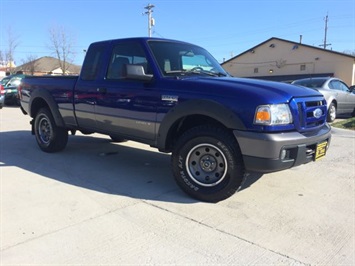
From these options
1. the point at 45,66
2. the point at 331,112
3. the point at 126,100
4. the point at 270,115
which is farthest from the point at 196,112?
the point at 45,66

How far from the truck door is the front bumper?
51.1 inches

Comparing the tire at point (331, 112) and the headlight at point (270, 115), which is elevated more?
the headlight at point (270, 115)

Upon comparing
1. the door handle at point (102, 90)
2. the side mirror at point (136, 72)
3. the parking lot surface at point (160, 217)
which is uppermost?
the side mirror at point (136, 72)

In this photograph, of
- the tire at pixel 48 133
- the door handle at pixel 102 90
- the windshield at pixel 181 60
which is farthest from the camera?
the tire at pixel 48 133

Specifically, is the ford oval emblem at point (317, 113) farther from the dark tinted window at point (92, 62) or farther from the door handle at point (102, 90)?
the dark tinted window at point (92, 62)

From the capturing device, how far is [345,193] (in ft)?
14.5

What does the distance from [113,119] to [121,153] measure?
5.39 ft

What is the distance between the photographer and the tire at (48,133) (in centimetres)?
625

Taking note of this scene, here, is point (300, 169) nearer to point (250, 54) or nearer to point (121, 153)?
point (121, 153)

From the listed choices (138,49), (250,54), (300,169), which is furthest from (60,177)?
(250,54)

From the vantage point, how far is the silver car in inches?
427

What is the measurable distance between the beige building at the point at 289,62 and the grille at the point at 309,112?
101 feet

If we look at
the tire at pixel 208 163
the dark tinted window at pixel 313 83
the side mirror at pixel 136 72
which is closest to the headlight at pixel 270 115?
the tire at pixel 208 163

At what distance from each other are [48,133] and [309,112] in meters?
4.67
